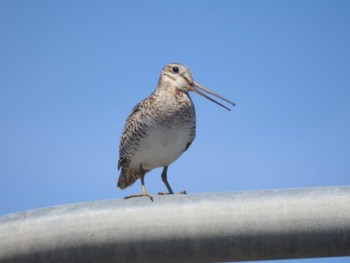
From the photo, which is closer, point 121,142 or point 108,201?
point 108,201

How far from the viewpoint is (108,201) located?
11.7 ft

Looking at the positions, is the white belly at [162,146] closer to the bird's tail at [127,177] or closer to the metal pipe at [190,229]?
the bird's tail at [127,177]

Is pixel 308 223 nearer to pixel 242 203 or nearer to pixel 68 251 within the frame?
pixel 242 203

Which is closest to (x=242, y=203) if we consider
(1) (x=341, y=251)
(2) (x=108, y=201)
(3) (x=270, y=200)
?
(3) (x=270, y=200)

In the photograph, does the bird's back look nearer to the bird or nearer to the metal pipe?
the bird

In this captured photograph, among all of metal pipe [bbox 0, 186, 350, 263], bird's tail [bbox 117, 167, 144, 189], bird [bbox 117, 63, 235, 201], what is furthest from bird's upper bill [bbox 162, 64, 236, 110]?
metal pipe [bbox 0, 186, 350, 263]

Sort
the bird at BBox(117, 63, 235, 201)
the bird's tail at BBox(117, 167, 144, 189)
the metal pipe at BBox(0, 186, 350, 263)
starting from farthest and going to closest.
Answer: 1. the bird's tail at BBox(117, 167, 144, 189)
2. the bird at BBox(117, 63, 235, 201)
3. the metal pipe at BBox(0, 186, 350, 263)

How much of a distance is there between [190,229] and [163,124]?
472 cm

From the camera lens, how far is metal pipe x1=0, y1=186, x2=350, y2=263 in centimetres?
324

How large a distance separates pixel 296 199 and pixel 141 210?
826 mm

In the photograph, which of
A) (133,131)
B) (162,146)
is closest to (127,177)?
(133,131)

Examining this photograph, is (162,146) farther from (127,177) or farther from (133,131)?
(127,177)

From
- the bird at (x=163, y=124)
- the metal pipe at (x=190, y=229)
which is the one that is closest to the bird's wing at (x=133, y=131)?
the bird at (x=163, y=124)

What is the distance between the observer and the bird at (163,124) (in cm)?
802
